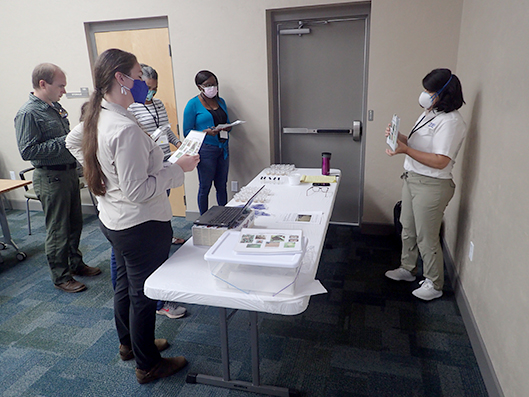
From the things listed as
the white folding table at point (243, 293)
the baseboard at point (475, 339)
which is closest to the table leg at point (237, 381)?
the white folding table at point (243, 293)

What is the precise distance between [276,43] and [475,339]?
116 inches

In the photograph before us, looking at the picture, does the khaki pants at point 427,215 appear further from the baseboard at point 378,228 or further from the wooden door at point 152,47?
→ the wooden door at point 152,47

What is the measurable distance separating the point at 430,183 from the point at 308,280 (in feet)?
4.30

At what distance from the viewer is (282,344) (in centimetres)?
215

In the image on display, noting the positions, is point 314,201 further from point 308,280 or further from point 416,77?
point 416,77

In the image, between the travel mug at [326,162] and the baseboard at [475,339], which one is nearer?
the baseboard at [475,339]

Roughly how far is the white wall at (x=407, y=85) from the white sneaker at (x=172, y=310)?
5.74ft

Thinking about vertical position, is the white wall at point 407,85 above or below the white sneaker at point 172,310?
above

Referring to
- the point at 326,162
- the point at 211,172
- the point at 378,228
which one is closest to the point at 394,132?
the point at 326,162

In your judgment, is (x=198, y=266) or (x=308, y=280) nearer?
(x=308, y=280)

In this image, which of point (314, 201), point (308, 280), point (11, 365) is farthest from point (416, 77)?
point (11, 365)

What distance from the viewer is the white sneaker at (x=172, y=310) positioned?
243 cm

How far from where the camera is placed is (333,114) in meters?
3.67

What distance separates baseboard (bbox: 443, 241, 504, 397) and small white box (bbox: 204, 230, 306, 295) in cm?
114
